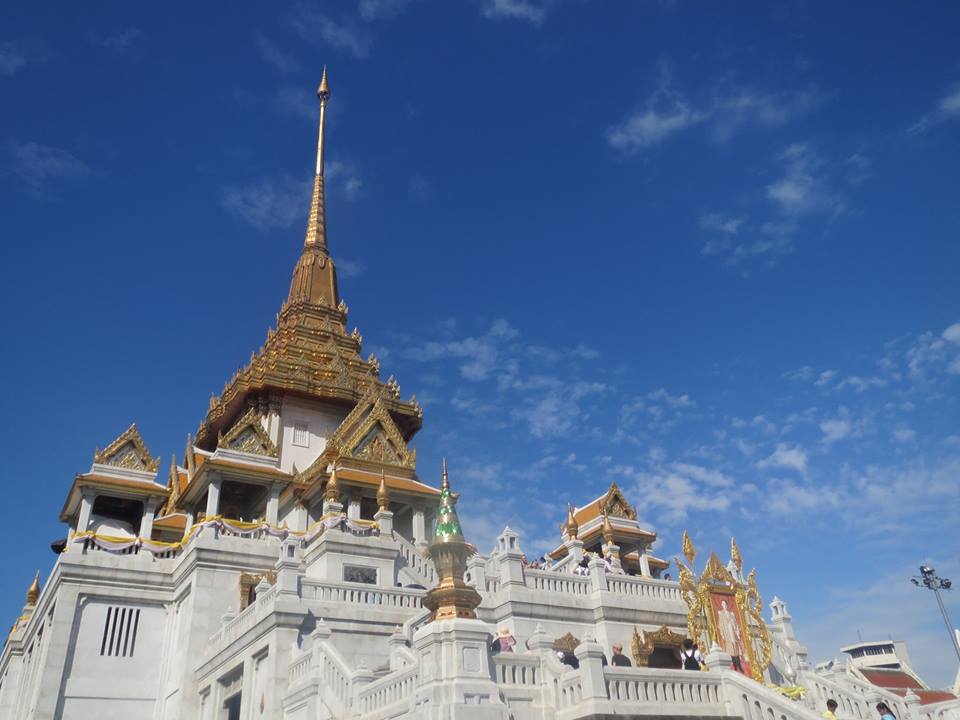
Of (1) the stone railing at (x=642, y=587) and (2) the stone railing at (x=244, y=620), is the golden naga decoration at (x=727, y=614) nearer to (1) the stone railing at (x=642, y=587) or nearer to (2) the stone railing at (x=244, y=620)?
(1) the stone railing at (x=642, y=587)

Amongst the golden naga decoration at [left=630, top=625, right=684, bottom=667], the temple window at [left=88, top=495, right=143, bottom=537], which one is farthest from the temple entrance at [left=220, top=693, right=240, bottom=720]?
the temple window at [left=88, top=495, right=143, bottom=537]

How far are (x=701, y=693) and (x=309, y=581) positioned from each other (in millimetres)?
8924

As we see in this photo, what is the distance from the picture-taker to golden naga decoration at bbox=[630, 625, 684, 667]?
21.8 m

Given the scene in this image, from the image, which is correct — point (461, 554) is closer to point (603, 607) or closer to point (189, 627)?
point (603, 607)

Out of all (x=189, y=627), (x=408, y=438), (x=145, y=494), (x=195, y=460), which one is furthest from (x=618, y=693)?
(x=408, y=438)

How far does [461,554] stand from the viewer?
1370 centimetres

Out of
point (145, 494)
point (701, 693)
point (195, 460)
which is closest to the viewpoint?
point (701, 693)

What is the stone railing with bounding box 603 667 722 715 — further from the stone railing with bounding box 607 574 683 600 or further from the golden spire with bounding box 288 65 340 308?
the golden spire with bounding box 288 65 340 308

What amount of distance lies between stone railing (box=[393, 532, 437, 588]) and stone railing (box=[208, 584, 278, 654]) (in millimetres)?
5287

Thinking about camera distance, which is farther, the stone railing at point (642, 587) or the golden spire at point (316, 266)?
the golden spire at point (316, 266)

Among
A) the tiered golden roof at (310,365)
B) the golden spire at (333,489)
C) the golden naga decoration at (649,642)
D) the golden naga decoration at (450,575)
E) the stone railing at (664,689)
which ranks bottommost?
the stone railing at (664,689)

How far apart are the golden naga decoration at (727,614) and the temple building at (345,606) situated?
0.18ft

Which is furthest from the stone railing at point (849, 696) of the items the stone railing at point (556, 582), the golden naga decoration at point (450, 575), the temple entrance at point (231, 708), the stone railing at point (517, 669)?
the temple entrance at point (231, 708)

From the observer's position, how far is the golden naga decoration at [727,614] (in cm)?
2152
